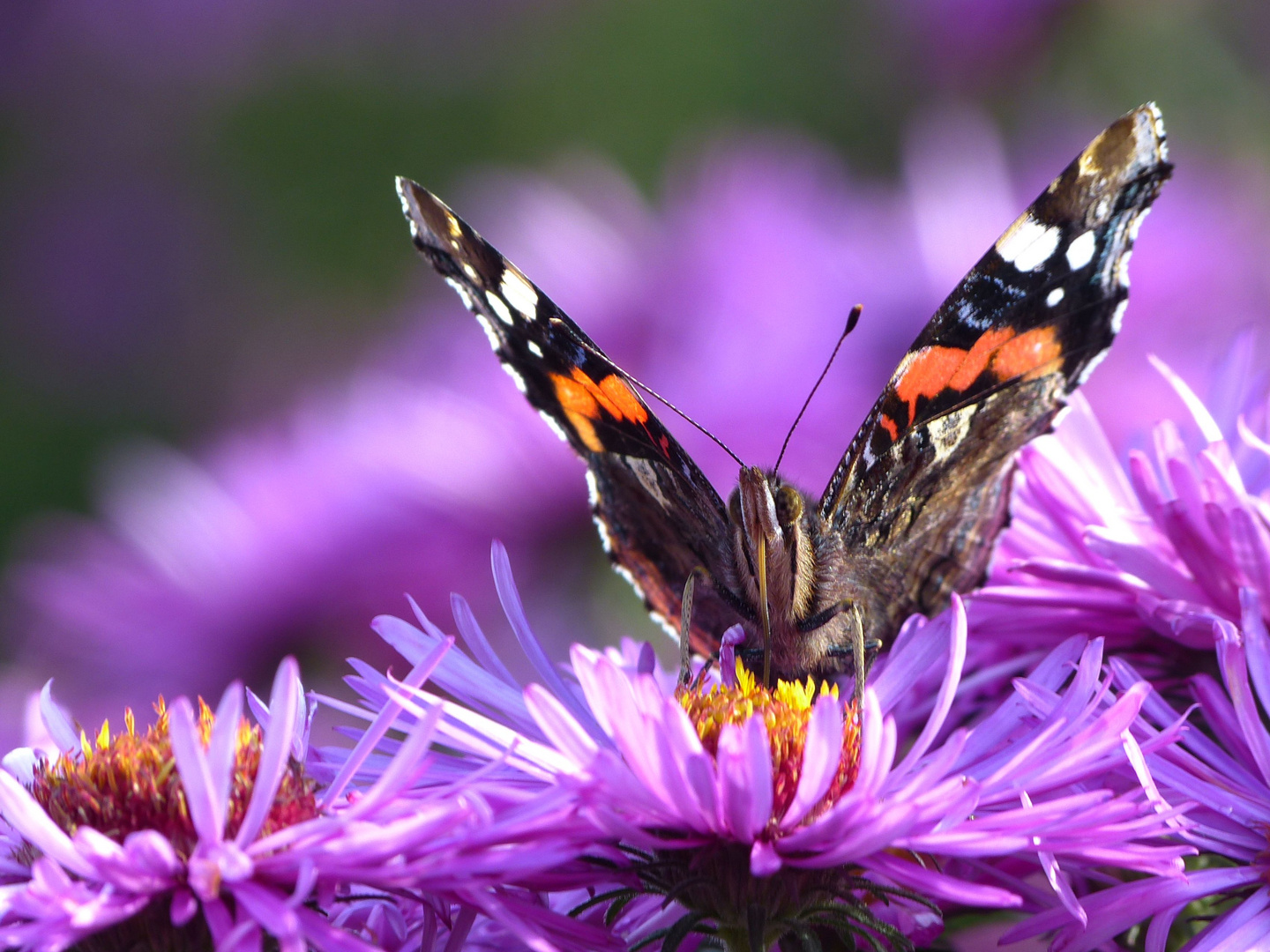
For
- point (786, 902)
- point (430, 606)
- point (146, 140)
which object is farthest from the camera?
point (146, 140)

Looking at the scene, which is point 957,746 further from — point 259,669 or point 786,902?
point 259,669

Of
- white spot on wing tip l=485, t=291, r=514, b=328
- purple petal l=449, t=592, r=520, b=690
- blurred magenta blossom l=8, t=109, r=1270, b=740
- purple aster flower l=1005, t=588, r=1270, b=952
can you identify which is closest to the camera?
purple aster flower l=1005, t=588, r=1270, b=952

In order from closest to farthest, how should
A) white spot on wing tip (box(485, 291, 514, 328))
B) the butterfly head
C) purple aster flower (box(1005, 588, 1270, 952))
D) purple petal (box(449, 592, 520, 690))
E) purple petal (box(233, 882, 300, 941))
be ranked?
purple petal (box(233, 882, 300, 941)) < purple aster flower (box(1005, 588, 1270, 952)) < purple petal (box(449, 592, 520, 690)) < the butterfly head < white spot on wing tip (box(485, 291, 514, 328))

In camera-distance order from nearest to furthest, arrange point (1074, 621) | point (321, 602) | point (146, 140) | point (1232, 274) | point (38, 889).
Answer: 1. point (38, 889)
2. point (1074, 621)
3. point (321, 602)
4. point (1232, 274)
5. point (146, 140)

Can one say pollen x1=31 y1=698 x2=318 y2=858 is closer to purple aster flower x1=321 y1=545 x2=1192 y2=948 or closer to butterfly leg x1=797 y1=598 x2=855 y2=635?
purple aster flower x1=321 y1=545 x2=1192 y2=948

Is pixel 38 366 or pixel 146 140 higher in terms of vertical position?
pixel 146 140

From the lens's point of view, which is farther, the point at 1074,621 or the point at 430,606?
the point at 430,606

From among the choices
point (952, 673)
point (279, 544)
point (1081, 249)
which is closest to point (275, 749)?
point (952, 673)

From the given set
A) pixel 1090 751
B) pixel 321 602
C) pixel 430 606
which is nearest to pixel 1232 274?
pixel 430 606

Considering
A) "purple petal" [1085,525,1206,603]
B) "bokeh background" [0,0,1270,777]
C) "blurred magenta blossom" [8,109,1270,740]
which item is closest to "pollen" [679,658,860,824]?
"purple petal" [1085,525,1206,603]
